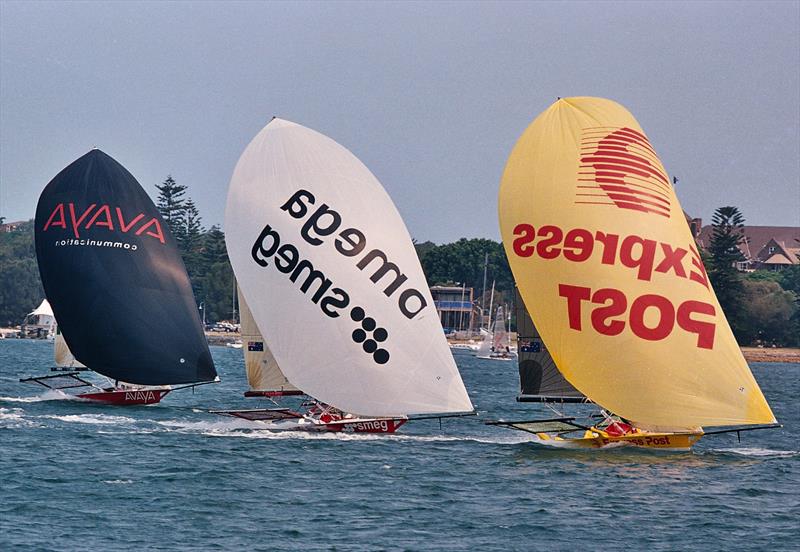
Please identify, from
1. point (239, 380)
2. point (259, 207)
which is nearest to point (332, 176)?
point (259, 207)

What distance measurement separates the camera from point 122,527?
2828 cm

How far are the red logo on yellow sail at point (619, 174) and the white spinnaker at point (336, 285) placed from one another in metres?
6.18

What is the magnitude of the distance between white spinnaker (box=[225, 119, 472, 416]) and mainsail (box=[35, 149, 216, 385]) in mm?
9314

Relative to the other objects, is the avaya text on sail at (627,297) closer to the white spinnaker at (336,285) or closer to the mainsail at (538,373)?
the mainsail at (538,373)

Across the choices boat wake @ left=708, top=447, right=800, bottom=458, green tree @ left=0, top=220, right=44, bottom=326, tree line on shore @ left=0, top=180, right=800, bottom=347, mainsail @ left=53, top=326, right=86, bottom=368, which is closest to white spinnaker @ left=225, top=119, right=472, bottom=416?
boat wake @ left=708, top=447, right=800, bottom=458

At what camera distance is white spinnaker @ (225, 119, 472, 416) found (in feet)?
132

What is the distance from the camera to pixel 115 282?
50281mm

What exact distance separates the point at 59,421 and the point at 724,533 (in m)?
26.4

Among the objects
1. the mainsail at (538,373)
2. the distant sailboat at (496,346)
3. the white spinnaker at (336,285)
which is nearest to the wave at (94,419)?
the white spinnaker at (336,285)

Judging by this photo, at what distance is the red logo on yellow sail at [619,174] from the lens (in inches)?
1490

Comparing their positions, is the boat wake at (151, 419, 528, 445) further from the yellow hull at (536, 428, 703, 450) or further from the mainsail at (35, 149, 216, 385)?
the yellow hull at (536, 428, 703, 450)

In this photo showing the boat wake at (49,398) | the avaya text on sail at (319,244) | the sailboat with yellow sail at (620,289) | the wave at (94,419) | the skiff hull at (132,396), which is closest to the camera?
the sailboat with yellow sail at (620,289)

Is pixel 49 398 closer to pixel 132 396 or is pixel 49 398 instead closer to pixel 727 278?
pixel 132 396

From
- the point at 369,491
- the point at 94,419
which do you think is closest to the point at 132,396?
the point at 94,419
